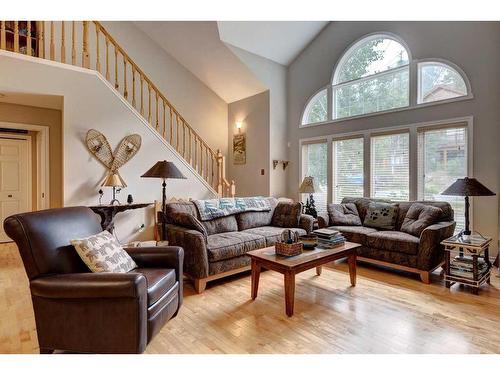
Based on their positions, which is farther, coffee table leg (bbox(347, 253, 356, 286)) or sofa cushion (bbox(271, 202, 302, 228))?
sofa cushion (bbox(271, 202, 302, 228))

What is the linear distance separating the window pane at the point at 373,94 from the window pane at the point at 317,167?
775 millimetres

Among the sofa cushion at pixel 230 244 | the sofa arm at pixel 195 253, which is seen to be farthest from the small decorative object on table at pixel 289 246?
the sofa arm at pixel 195 253

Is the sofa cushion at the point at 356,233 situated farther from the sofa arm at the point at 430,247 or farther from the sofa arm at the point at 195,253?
the sofa arm at the point at 195,253

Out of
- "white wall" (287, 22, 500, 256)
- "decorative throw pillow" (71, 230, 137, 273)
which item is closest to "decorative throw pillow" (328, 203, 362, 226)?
"white wall" (287, 22, 500, 256)

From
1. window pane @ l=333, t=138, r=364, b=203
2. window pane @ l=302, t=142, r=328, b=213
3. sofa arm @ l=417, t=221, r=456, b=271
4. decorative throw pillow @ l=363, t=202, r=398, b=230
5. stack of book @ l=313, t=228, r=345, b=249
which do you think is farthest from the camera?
window pane @ l=302, t=142, r=328, b=213

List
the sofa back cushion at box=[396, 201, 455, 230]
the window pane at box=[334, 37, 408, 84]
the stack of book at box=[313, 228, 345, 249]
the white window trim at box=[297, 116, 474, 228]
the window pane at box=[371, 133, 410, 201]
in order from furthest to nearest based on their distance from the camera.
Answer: the window pane at box=[334, 37, 408, 84] → the window pane at box=[371, 133, 410, 201] → the white window trim at box=[297, 116, 474, 228] → the sofa back cushion at box=[396, 201, 455, 230] → the stack of book at box=[313, 228, 345, 249]

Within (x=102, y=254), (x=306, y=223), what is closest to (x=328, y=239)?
(x=306, y=223)

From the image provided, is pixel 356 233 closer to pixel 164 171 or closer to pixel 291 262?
pixel 291 262

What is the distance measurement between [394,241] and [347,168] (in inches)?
83.9

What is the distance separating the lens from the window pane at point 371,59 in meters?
4.77

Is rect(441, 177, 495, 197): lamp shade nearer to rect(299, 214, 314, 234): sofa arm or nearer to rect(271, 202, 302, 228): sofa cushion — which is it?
rect(299, 214, 314, 234): sofa arm

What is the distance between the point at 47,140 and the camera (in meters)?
5.33

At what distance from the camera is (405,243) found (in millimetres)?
3484

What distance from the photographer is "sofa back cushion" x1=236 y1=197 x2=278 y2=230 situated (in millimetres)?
4215
